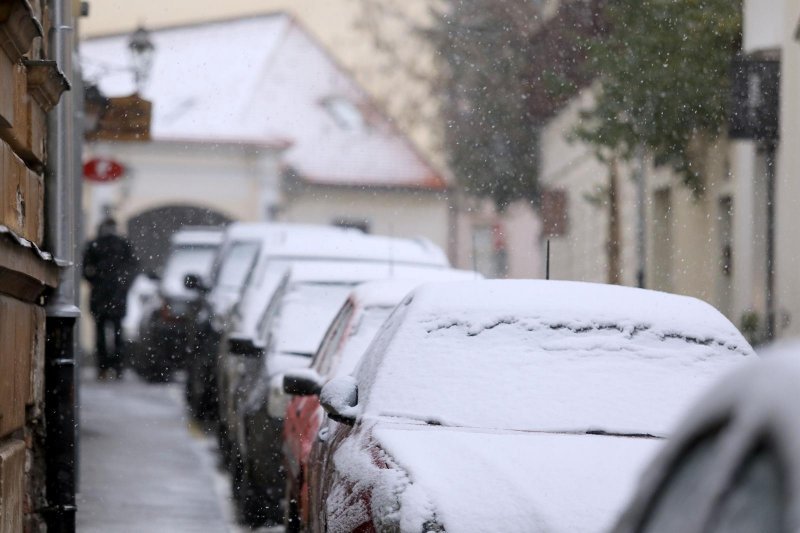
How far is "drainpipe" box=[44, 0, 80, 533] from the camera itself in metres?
7.88

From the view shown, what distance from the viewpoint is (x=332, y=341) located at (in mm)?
8906

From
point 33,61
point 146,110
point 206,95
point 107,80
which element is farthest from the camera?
point 206,95

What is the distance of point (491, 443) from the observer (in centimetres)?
546

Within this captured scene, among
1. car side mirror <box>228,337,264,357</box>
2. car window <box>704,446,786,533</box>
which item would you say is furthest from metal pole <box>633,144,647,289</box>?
car window <box>704,446,786,533</box>

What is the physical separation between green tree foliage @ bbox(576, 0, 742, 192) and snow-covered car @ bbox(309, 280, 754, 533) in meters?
16.2

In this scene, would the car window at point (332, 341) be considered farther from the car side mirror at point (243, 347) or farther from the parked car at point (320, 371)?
the car side mirror at point (243, 347)

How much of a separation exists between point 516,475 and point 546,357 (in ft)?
3.65

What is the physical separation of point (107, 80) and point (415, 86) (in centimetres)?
1168

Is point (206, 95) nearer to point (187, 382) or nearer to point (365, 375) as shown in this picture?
point (187, 382)

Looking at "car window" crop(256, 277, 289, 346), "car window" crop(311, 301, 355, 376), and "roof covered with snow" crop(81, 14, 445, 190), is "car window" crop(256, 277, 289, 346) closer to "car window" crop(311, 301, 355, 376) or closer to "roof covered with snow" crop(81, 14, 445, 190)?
"car window" crop(311, 301, 355, 376)

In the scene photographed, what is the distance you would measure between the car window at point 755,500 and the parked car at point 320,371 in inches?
203

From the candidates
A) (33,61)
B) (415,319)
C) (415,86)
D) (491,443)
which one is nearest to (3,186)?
(33,61)

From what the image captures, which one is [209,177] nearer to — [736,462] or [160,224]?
[160,224]

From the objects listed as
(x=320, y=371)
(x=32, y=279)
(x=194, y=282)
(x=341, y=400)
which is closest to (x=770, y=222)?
(x=194, y=282)
